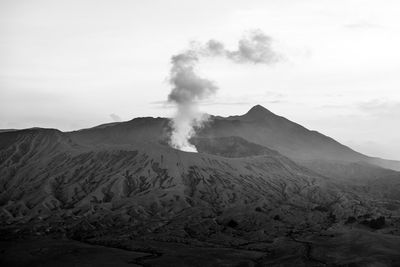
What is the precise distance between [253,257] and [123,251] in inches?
1943

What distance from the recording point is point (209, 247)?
19675cm

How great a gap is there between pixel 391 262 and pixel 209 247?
221ft

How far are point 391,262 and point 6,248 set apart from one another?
14008 centimetres

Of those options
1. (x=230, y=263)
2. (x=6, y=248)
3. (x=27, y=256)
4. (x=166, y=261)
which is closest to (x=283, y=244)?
(x=230, y=263)

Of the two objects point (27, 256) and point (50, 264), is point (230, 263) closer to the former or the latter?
point (50, 264)

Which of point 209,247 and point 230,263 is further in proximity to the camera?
point 209,247

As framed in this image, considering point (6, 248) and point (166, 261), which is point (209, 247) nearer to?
point (166, 261)

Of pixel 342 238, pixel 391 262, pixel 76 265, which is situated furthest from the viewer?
pixel 342 238

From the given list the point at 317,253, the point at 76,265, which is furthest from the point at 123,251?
the point at 317,253

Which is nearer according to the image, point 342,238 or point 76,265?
point 76,265

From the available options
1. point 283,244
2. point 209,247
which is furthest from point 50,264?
point 283,244

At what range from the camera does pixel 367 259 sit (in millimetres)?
164250

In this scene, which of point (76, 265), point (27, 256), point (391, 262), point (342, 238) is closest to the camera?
point (391, 262)

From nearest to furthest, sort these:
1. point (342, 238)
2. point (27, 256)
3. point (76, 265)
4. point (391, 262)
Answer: point (391, 262)
point (76, 265)
point (27, 256)
point (342, 238)
